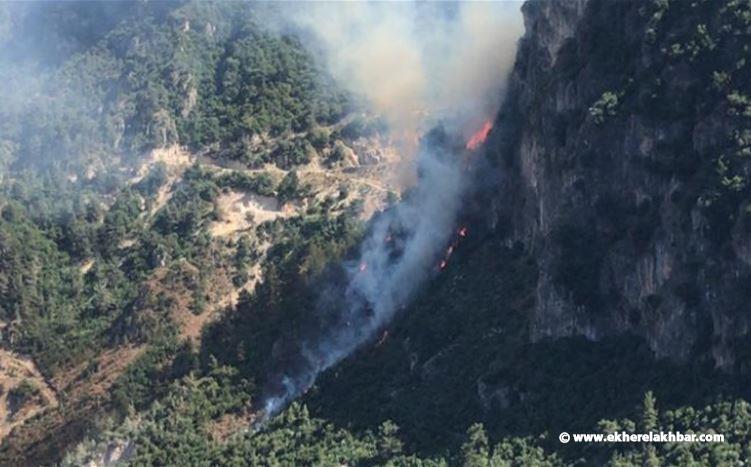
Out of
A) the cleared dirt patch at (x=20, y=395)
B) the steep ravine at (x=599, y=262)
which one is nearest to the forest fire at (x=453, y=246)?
the steep ravine at (x=599, y=262)

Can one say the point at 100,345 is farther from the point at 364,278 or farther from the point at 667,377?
the point at 667,377

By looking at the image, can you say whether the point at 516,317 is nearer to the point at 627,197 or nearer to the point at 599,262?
the point at 599,262
